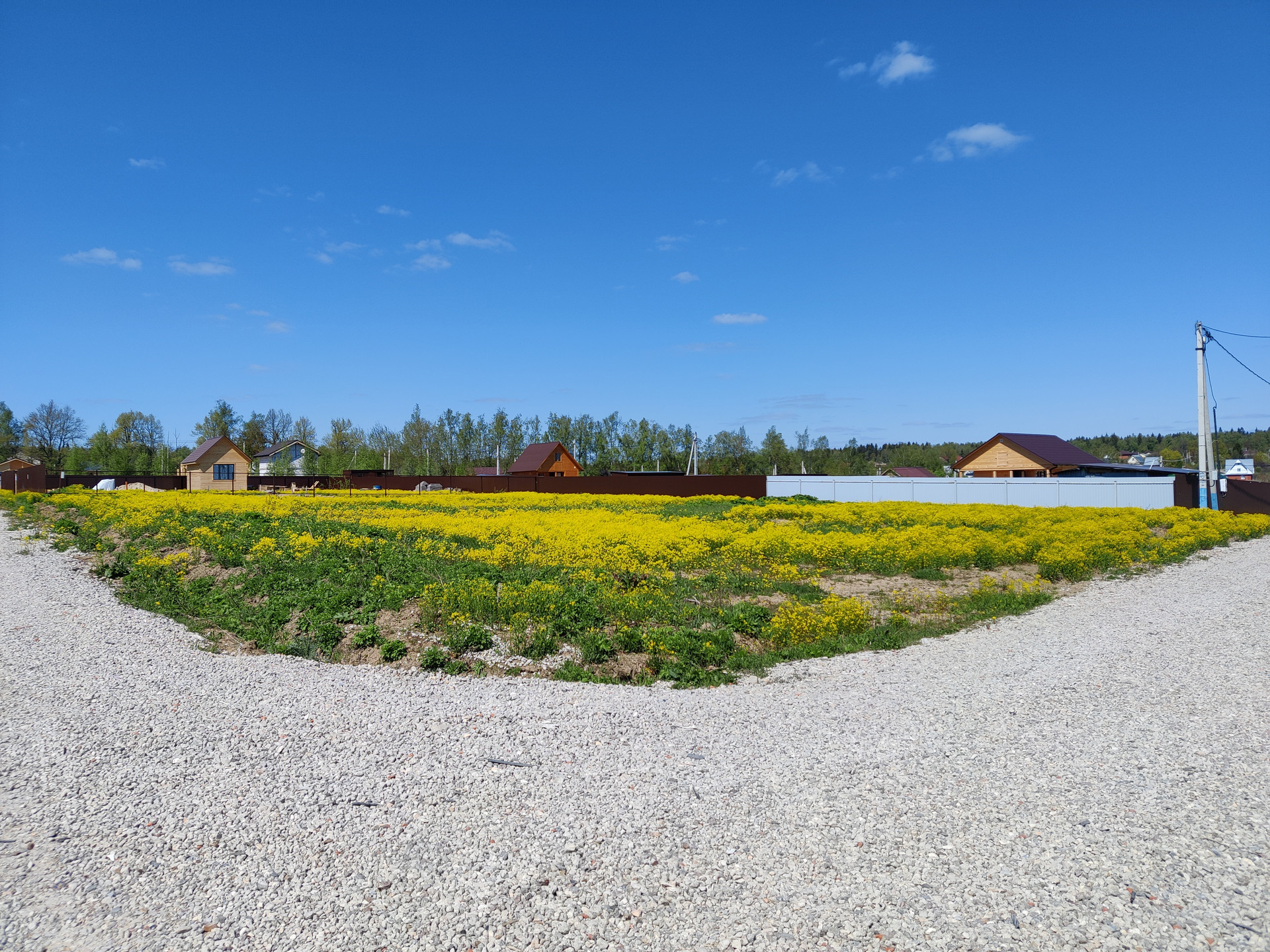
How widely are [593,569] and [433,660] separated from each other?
441cm

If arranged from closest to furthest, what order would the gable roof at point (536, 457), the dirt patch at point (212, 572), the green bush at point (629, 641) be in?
the green bush at point (629, 641) → the dirt patch at point (212, 572) → the gable roof at point (536, 457)

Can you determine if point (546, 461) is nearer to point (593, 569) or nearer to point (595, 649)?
point (593, 569)

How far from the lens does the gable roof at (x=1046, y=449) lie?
4369 cm

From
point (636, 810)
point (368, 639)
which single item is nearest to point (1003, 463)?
point (368, 639)

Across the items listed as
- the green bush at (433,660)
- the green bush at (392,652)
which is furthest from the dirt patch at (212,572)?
the green bush at (433,660)

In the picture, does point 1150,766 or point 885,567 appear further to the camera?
point 885,567

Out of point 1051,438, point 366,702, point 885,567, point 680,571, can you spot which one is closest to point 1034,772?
point 366,702

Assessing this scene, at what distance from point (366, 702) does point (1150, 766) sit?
6.38m

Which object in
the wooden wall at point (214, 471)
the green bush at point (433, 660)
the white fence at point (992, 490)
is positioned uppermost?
the wooden wall at point (214, 471)

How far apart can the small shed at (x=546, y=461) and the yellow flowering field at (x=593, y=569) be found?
113 feet

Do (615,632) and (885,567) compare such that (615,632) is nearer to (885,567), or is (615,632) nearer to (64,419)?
(885,567)

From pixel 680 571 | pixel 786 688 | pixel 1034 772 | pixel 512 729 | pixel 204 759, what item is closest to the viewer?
pixel 1034 772

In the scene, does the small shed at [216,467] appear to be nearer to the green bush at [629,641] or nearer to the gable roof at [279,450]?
the gable roof at [279,450]

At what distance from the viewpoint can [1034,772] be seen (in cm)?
470
